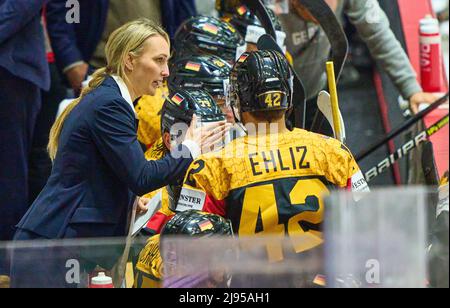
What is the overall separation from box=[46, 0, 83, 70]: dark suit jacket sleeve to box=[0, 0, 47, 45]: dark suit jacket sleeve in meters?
0.43

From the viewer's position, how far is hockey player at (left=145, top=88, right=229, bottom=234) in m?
5.07

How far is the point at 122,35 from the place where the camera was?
16.4 feet

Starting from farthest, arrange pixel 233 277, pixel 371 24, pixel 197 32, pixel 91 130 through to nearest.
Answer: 1. pixel 371 24
2. pixel 197 32
3. pixel 91 130
4. pixel 233 277

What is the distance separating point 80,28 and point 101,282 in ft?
10.2

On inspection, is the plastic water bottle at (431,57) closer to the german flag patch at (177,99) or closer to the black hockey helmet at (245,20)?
the black hockey helmet at (245,20)

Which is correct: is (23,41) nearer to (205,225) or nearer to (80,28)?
(80,28)

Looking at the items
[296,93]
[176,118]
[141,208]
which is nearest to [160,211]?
[141,208]

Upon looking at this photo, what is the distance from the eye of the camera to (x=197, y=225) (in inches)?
169

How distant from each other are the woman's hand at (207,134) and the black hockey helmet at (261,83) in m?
0.18

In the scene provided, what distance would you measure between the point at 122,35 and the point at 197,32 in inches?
47.5

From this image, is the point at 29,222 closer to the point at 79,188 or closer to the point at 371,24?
the point at 79,188

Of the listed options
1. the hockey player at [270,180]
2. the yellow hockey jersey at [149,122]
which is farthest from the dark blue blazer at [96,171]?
the yellow hockey jersey at [149,122]

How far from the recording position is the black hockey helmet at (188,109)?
16.7ft
